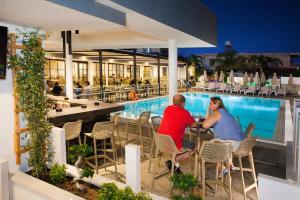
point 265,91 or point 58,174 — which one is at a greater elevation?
point 265,91

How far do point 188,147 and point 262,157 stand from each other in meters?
2.17

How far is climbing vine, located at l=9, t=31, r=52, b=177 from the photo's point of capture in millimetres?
4086

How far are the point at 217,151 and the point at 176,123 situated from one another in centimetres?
95

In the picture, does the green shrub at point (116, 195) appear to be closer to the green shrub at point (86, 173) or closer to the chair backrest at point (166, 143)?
the green shrub at point (86, 173)

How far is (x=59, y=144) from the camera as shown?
457 centimetres

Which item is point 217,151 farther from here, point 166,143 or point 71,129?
point 71,129

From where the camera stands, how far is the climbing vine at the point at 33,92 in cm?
409

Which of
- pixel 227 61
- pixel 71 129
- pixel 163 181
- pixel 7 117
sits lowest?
pixel 163 181

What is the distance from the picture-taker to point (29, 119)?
4.16 meters

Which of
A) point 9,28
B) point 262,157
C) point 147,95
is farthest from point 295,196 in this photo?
point 147,95

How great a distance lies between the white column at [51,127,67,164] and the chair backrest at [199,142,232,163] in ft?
7.21

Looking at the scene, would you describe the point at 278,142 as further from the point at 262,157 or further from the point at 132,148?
the point at 132,148

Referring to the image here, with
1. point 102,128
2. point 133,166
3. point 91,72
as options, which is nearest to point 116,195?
point 133,166

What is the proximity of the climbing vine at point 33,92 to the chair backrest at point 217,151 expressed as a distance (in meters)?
2.32
